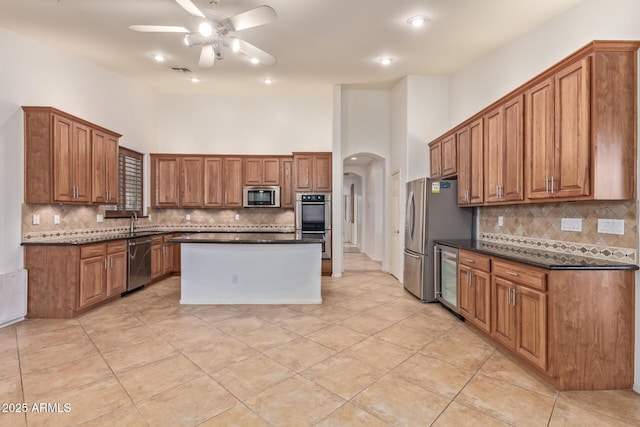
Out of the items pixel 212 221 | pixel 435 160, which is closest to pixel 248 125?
pixel 212 221

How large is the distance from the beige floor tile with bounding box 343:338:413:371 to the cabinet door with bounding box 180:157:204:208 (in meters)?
4.63

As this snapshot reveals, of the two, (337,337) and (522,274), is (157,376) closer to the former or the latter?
(337,337)

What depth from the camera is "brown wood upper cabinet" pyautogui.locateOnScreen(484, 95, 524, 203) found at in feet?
10.2

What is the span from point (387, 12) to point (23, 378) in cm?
483

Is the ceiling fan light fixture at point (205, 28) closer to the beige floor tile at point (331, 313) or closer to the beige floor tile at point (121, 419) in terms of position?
the beige floor tile at point (121, 419)

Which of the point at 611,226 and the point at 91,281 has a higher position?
the point at 611,226

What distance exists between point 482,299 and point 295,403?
218 cm

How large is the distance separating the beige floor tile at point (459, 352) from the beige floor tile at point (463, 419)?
0.64 meters

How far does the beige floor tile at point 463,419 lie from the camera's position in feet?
6.30

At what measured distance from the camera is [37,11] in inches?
137

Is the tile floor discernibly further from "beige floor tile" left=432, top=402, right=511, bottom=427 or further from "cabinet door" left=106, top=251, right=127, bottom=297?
"cabinet door" left=106, top=251, right=127, bottom=297

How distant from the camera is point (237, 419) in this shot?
1.94 meters

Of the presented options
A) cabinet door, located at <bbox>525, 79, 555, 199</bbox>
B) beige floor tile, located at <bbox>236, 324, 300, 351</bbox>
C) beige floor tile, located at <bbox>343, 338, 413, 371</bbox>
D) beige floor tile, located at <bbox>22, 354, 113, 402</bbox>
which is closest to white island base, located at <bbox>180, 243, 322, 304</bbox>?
beige floor tile, located at <bbox>236, 324, 300, 351</bbox>

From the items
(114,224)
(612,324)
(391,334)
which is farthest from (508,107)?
(114,224)
